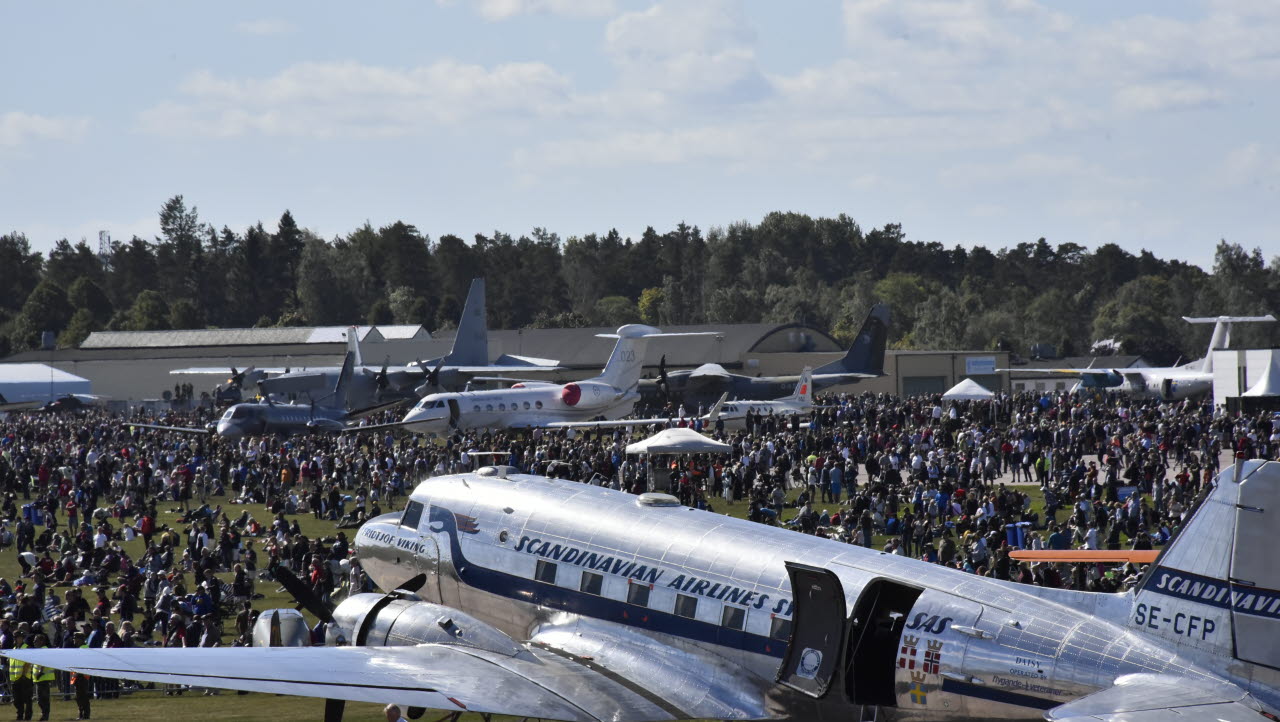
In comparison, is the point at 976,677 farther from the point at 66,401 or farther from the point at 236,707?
the point at 66,401

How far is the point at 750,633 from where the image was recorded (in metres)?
13.8

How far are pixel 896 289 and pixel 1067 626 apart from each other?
136440 millimetres

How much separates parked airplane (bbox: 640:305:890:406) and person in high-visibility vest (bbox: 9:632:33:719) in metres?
48.4

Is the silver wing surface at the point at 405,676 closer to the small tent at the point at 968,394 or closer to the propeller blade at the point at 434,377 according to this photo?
the small tent at the point at 968,394

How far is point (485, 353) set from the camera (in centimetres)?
6988

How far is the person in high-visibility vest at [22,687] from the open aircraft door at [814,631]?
11.0m

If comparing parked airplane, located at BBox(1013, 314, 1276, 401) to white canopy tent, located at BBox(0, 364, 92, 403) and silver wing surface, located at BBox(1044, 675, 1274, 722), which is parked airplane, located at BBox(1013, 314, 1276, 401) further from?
white canopy tent, located at BBox(0, 364, 92, 403)

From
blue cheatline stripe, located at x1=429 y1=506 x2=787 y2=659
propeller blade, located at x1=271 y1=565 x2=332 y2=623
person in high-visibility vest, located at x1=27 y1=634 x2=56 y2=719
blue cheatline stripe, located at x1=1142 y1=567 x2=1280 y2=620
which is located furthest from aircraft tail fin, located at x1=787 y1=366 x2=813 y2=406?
blue cheatline stripe, located at x1=1142 y1=567 x2=1280 y2=620

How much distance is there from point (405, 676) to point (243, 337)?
9996 centimetres

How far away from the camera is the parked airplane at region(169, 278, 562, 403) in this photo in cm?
6256

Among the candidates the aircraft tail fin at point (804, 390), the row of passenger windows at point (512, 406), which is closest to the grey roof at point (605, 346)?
the aircraft tail fin at point (804, 390)

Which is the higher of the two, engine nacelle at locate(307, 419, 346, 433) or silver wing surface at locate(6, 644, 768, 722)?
silver wing surface at locate(6, 644, 768, 722)

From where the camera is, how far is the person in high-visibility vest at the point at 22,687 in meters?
18.2

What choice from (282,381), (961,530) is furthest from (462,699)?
(282,381)
